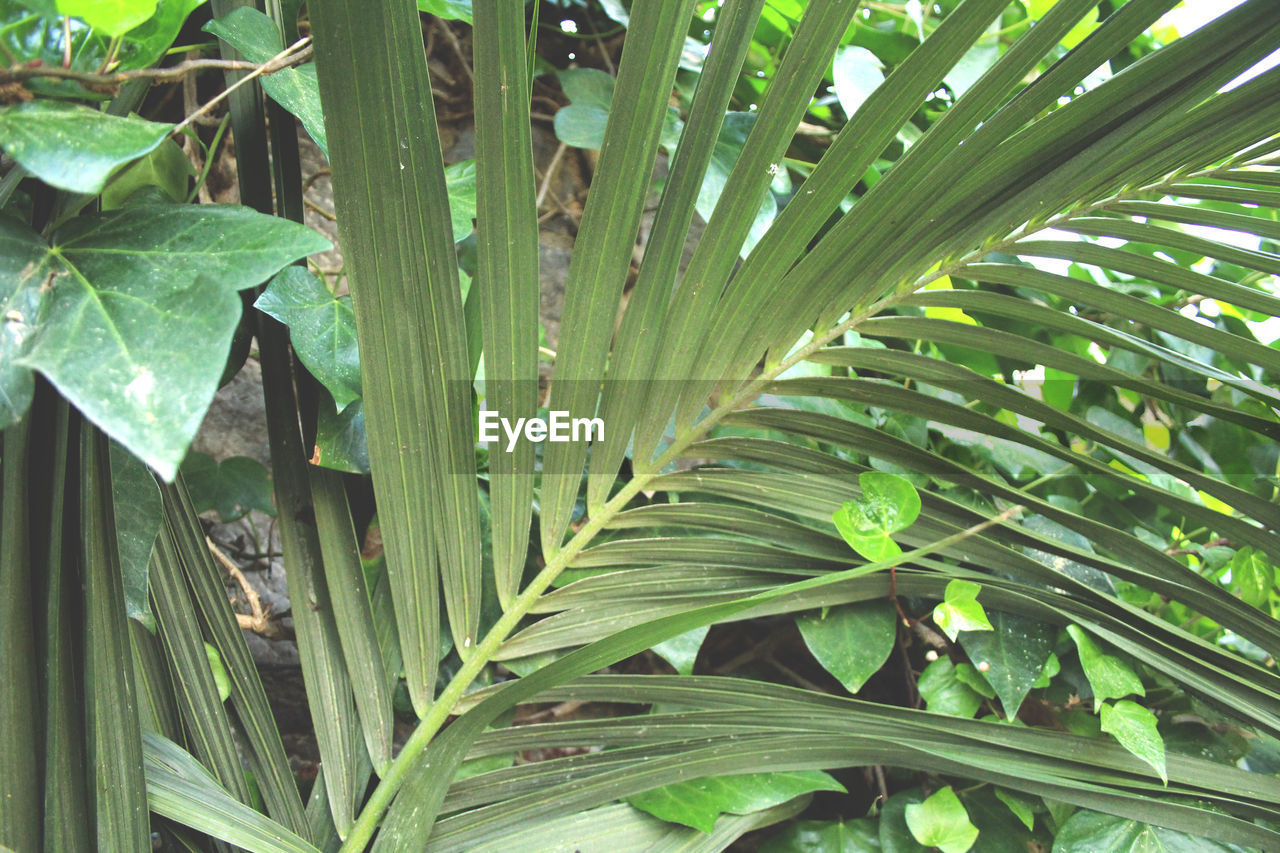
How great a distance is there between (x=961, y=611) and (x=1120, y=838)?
10.1 inches

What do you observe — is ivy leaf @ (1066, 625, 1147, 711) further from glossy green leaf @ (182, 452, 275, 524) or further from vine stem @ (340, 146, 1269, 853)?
glossy green leaf @ (182, 452, 275, 524)

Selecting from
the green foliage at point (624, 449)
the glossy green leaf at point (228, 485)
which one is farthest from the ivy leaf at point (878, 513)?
the glossy green leaf at point (228, 485)

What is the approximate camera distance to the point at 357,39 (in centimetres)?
48

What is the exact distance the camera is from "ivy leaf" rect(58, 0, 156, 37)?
40 cm

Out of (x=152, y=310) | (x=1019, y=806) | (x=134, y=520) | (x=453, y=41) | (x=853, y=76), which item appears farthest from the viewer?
(x=453, y=41)

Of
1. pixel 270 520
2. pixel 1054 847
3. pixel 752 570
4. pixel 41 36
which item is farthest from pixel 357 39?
pixel 1054 847

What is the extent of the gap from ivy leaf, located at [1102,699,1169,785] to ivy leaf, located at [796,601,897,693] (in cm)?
20

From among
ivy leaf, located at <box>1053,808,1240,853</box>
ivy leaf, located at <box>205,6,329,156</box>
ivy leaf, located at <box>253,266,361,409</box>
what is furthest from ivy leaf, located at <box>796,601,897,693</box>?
ivy leaf, located at <box>205,6,329,156</box>

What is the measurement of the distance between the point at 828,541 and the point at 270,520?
77 centimetres

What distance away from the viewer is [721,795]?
2.37 ft

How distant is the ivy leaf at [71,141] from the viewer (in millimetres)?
390

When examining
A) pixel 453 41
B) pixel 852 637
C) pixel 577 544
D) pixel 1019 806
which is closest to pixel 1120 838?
pixel 1019 806

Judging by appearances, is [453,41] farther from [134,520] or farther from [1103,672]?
[1103,672]

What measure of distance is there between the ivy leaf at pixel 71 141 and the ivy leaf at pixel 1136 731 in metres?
0.86
